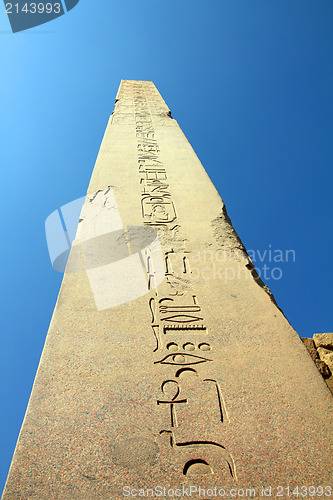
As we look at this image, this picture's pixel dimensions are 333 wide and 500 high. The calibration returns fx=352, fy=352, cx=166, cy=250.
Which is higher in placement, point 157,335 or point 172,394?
point 157,335

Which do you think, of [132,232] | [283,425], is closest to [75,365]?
[283,425]

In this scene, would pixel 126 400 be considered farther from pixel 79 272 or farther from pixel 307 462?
pixel 79 272

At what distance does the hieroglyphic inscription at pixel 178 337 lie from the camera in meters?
1.09

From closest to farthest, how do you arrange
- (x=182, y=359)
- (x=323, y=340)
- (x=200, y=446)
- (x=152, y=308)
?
(x=200, y=446) < (x=182, y=359) < (x=152, y=308) < (x=323, y=340)

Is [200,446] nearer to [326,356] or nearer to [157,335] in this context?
[157,335]

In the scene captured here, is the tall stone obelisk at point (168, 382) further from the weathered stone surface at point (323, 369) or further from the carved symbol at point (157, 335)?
the weathered stone surface at point (323, 369)

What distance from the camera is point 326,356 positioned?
88.7 inches

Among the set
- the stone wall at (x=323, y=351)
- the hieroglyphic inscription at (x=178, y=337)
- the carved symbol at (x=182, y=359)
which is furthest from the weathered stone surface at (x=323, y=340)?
the carved symbol at (x=182, y=359)

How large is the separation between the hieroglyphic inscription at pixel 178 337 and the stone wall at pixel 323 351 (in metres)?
1.04

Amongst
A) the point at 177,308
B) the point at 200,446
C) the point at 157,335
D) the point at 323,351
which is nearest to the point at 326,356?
the point at 323,351

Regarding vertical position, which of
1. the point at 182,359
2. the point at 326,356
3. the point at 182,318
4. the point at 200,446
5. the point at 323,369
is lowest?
the point at 200,446

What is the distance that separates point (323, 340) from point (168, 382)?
1.53m

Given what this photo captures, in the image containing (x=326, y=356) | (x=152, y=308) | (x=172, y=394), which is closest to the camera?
(x=172, y=394)

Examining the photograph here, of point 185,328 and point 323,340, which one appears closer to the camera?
point 185,328
